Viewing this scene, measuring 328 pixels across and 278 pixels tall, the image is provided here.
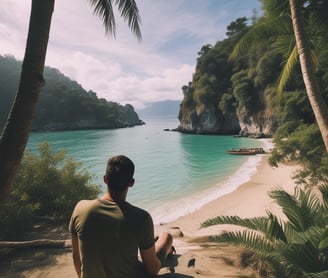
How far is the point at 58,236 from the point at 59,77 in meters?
137

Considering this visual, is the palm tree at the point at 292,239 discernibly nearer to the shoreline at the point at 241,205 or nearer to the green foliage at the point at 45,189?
the shoreline at the point at 241,205

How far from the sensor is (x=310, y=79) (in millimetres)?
3453

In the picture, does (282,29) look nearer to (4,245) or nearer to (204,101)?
(4,245)

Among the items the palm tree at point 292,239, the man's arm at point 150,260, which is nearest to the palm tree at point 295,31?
the palm tree at point 292,239

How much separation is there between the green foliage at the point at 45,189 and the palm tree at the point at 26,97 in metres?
4.23

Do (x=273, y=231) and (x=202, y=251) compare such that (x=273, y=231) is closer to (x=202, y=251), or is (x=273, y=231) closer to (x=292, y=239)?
(x=292, y=239)

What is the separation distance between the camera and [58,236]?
565 centimetres

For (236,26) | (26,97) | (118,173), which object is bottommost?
(118,173)

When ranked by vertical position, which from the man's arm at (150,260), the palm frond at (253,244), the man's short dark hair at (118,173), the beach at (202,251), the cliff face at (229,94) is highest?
the cliff face at (229,94)

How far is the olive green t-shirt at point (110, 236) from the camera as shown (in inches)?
57.5

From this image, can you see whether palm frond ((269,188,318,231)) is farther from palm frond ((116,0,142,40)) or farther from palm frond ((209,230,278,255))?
palm frond ((116,0,142,40))

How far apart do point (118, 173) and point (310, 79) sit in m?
3.61

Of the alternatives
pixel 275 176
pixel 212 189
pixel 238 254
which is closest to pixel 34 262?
pixel 238 254

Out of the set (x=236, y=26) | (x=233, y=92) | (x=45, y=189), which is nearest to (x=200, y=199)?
(x=45, y=189)
